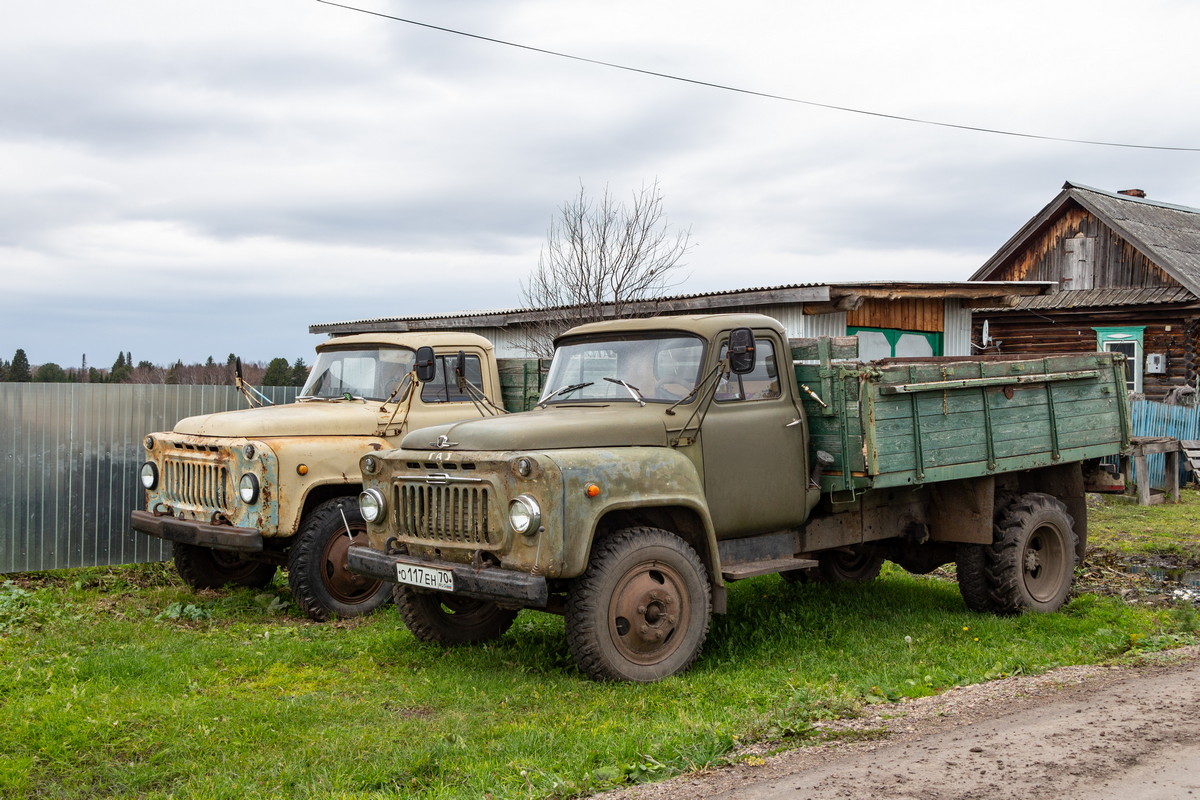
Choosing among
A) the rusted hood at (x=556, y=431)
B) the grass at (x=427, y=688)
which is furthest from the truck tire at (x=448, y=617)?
the rusted hood at (x=556, y=431)

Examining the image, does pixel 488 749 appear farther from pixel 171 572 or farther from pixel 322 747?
pixel 171 572

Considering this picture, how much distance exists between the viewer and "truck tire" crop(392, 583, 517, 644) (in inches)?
287

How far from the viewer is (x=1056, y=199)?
27656 millimetres

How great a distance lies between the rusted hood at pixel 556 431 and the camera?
6.27 metres

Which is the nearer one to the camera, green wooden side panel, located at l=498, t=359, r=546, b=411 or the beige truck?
the beige truck

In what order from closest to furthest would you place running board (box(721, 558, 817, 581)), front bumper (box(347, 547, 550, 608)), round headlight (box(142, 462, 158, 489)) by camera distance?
front bumper (box(347, 547, 550, 608)) → running board (box(721, 558, 817, 581)) → round headlight (box(142, 462, 158, 489))

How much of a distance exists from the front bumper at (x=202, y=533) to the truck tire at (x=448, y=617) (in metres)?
1.54

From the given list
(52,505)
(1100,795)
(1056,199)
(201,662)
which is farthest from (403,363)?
(1056,199)

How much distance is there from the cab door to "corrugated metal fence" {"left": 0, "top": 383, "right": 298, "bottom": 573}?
6679 millimetres

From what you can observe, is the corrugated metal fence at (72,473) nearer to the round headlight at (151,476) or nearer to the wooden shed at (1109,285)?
the round headlight at (151,476)

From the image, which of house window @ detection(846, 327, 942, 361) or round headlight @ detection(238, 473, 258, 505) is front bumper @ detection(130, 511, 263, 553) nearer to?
round headlight @ detection(238, 473, 258, 505)

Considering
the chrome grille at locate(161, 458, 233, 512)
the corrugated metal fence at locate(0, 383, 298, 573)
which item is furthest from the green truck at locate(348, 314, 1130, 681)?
the corrugated metal fence at locate(0, 383, 298, 573)

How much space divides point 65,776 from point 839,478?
16.0 ft

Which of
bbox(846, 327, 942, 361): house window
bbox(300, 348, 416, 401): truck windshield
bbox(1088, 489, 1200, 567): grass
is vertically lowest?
bbox(1088, 489, 1200, 567): grass
